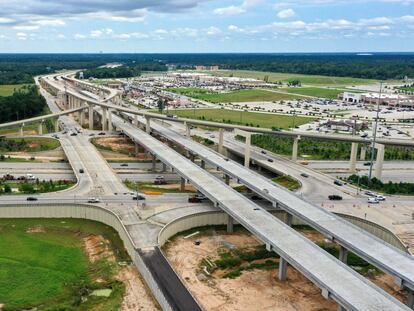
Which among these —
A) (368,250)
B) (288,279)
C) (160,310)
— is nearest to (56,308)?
(160,310)

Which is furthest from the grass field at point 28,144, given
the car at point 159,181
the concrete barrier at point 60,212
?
the concrete barrier at point 60,212

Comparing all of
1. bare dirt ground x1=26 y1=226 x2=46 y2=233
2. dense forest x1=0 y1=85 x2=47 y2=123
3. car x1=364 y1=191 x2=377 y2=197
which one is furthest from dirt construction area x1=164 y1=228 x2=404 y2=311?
dense forest x1=0 y1=85 x2=47 y2=123

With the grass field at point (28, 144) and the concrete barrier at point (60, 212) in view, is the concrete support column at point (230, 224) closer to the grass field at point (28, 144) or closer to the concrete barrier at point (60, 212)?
the concrete barrier at point (60, 212)

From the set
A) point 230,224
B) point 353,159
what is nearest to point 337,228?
point 230,224

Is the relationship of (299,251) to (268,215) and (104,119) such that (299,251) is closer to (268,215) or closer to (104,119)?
(268,215)

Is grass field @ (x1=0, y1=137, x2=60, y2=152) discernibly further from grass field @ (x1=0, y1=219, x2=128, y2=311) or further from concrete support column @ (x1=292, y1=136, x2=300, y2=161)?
concrete support column @ (x1=292, y1=136, x2=300, y2=161)

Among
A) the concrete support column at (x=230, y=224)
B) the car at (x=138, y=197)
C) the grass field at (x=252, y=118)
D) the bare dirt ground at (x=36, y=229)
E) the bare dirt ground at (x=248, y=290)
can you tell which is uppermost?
the grass field at (x=252, y=118)
